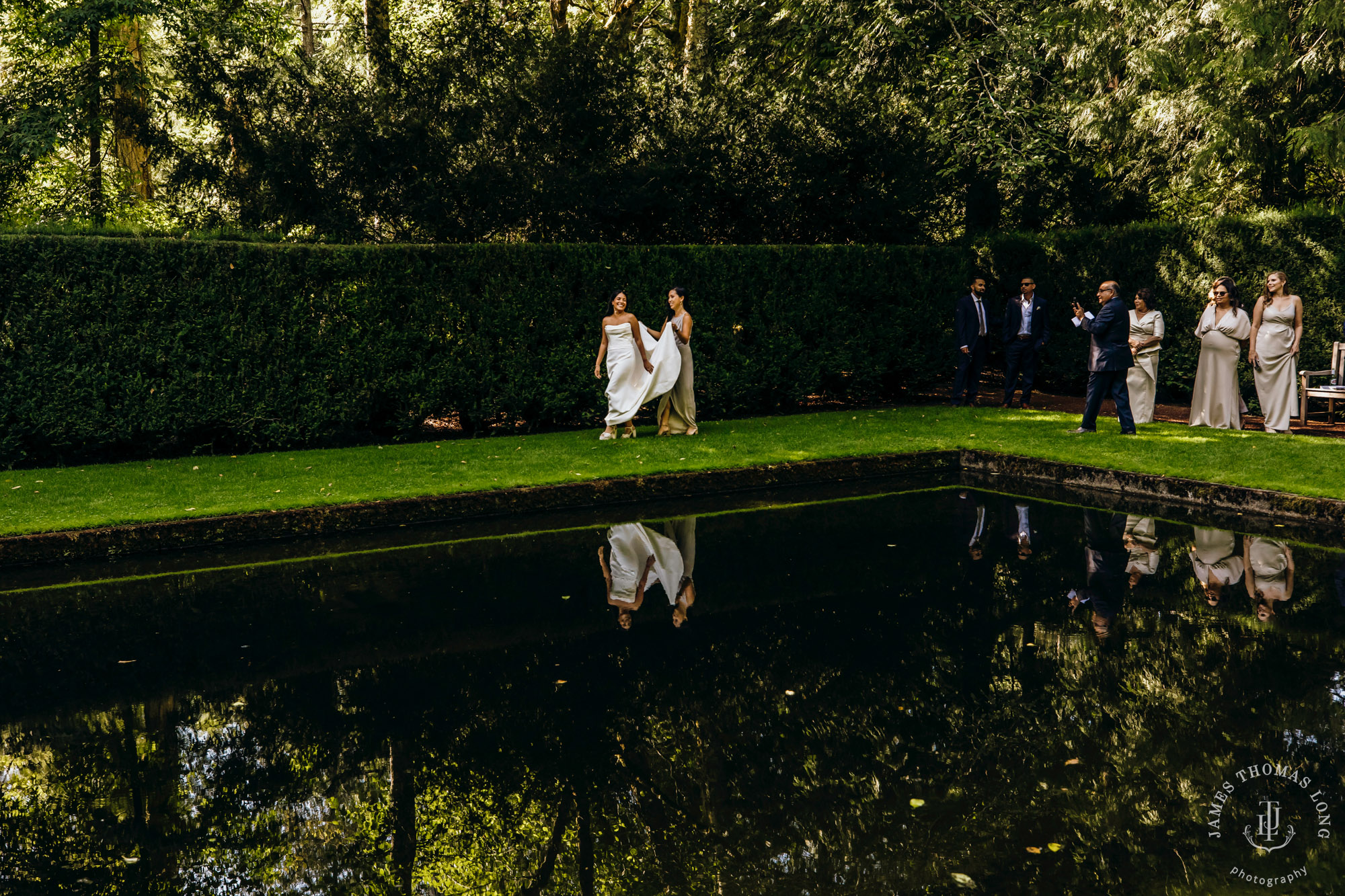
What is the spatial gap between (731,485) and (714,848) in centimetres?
772

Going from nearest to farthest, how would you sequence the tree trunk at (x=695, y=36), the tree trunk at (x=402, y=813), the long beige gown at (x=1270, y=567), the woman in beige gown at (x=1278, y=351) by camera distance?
1. the tree trunk at (x=402, y=813)
2. the long beige gown at (x=1270, y=567)
3. the woman in beige gown at (x=1278, y=351)
4. the tree trunk at (x=695, y=36)

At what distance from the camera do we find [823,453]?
12219 mm

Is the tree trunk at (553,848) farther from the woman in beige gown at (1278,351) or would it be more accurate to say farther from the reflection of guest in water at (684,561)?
the woman in beige gown at (1278,351)

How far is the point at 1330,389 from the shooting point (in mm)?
14008

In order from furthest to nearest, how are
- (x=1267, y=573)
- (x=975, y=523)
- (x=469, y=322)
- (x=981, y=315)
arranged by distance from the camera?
(x=981, y=315), (x=469, y=322), (x=975, y=523), (x=1267, y=573)

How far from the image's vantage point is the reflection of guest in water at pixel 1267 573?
624 centimetres

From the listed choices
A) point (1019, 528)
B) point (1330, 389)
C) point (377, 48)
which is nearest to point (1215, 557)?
point (1019, 528)

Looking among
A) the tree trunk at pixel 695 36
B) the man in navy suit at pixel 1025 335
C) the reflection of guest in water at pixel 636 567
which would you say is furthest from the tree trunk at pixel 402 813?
the tree trunk at pixel 695 36

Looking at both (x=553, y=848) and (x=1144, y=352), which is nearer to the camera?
(x=553, y=848)

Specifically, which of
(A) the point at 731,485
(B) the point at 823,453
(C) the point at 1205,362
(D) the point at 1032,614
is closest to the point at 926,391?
(C) the point at 1205,362

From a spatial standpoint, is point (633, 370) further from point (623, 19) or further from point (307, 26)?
point (307, 26)

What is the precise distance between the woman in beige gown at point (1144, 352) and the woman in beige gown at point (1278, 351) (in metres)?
1.25

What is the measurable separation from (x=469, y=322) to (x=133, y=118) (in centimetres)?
697

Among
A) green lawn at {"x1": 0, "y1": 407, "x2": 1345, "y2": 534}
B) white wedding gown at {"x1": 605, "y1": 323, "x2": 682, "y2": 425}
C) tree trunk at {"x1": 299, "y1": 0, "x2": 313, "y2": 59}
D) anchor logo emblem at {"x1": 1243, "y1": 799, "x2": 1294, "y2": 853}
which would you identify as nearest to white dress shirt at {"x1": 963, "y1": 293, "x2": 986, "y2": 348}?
green lawn at {"x1": 0, "y1": 407, "x2": 1345, "y2": 534}
